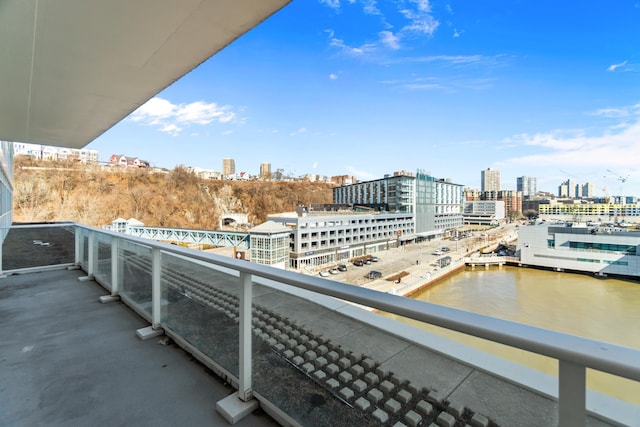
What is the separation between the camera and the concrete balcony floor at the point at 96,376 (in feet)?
4.50

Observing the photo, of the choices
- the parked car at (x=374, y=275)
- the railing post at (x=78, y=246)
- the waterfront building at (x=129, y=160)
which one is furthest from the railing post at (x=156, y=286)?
the waterfront building at (x=129, y=160)

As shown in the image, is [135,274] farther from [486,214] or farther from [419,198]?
[486,214]

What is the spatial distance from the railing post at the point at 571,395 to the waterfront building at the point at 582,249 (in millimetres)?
Result: 31759

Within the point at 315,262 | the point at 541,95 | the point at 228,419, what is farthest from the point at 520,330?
the point at 541,95

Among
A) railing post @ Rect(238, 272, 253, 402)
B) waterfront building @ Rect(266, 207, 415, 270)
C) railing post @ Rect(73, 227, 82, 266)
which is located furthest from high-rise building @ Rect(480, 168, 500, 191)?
railing post @ Rect(238, 272, 253, 402)

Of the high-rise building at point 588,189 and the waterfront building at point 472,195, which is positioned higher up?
the high-rise building at point 588,189

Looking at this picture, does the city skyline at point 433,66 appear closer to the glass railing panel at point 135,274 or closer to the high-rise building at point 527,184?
the glass railing panel at point 135,274

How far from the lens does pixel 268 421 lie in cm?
133

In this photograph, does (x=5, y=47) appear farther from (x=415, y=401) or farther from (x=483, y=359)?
(x=483, y=359)

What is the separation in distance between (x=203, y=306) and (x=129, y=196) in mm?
40244

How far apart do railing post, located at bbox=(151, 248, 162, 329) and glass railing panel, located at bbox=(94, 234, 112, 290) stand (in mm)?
1359

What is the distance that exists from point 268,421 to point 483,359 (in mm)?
1041

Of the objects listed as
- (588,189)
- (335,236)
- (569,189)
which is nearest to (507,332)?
(335,236)

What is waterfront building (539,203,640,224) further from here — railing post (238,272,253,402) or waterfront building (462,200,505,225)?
railing post (238,272,253,402)
